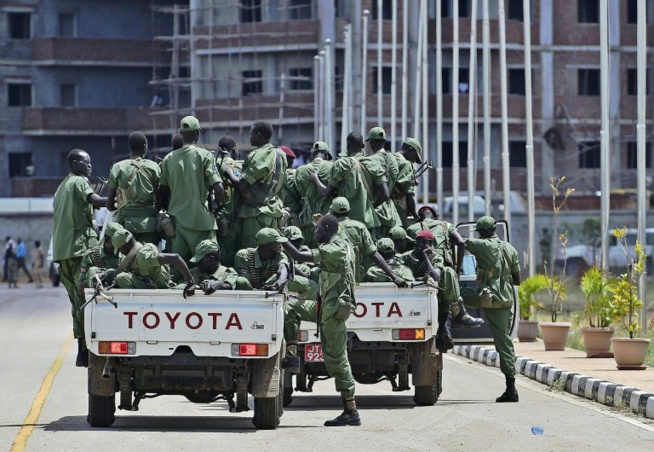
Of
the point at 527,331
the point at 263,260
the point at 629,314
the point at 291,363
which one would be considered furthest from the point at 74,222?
the point at 527,331

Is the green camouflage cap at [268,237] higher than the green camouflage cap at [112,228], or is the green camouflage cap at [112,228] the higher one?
the green camouflage cap at [112,228]

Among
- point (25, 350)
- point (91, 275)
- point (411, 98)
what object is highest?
point (411, 98)

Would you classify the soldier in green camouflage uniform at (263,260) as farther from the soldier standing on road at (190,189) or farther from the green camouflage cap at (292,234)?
the green camouflage cap at (292,234)

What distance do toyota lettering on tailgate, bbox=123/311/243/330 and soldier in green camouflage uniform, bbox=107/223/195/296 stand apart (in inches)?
13.1

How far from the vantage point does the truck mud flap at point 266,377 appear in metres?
14.2

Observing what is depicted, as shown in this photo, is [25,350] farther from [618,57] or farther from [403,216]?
[618,57]

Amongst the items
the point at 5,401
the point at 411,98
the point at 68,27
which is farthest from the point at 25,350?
the point at 68,27

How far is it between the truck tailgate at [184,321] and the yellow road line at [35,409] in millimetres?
979

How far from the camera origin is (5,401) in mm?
17312

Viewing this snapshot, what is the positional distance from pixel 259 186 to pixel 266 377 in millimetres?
2482

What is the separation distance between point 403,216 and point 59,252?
182 inches

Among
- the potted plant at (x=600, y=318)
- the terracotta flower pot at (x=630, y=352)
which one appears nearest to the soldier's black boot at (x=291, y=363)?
the terracotta flower pot at (x=630, y=352)

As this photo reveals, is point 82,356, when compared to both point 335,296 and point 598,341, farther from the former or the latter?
point 598,341

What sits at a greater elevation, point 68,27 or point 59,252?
point 68,27
